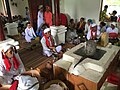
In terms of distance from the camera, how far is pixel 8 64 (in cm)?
242

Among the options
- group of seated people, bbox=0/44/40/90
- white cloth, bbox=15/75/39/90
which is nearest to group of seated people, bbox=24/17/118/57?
group of seated people, bbox=0/44/40/90

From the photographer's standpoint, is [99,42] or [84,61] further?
[99,42]

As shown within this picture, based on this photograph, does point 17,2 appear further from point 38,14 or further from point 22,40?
point 22,40

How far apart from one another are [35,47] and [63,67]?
92.9 inches

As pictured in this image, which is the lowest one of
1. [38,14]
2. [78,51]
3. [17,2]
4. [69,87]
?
[69,87]

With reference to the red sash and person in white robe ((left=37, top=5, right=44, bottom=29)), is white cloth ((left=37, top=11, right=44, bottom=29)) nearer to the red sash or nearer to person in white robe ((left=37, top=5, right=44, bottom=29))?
person in white robe ((left=37, top=5, right=44, bottom=29))

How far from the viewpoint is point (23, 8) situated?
454 centimetres

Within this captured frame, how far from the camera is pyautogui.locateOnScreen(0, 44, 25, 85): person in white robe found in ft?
7.63

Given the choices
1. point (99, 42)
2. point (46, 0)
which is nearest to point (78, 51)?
point (99, 42)

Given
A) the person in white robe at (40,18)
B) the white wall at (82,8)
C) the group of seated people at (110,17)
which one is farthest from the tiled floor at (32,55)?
the group of seated people at (110,17)

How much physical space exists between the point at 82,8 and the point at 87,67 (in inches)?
162

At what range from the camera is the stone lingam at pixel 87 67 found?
76.8 inches

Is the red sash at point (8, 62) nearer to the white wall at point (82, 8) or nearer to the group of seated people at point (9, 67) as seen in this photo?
the group of seated people at point (9, 67)

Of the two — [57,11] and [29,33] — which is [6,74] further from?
[57,11]
